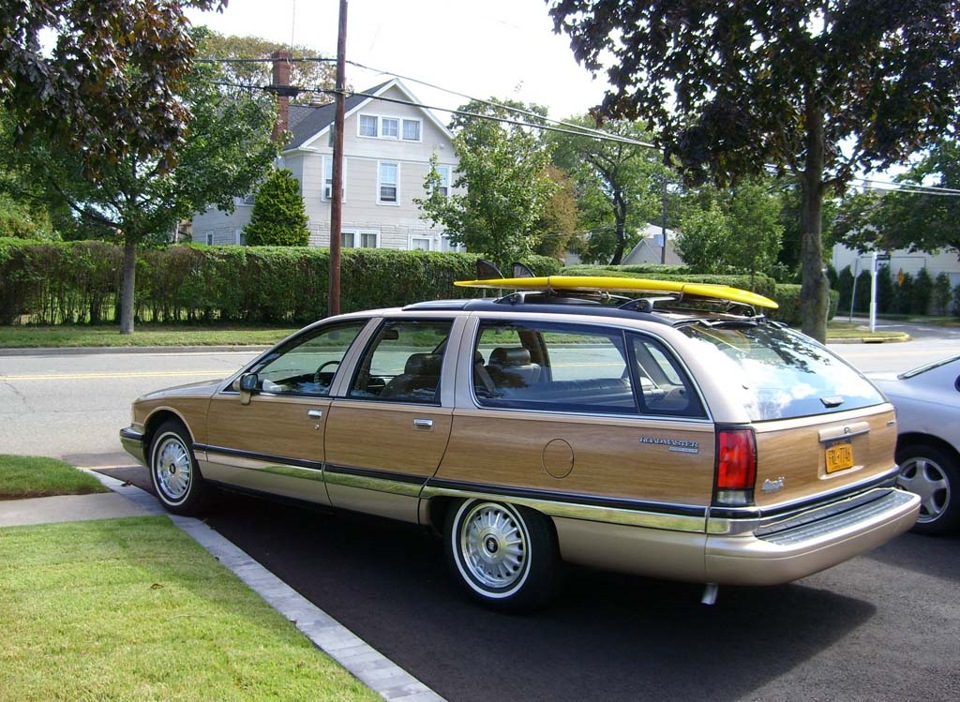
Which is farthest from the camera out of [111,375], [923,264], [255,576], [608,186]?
[608,186]

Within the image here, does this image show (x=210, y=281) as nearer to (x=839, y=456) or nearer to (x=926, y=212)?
(x=839, y=456)

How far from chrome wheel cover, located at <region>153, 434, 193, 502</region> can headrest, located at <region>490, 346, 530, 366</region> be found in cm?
263

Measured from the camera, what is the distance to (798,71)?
345 inches

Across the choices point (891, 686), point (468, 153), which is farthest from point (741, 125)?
point (468, 153)

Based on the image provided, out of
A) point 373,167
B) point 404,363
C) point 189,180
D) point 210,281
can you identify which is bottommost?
point 404,363

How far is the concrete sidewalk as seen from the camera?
3877 mm

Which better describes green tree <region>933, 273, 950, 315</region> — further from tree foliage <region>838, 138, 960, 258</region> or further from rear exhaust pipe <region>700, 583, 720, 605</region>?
rear exhaust pipe <region>700, 583, 720, 605</region>

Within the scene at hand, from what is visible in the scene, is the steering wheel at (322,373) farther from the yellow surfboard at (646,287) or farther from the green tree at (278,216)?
the green tree at (278,216)

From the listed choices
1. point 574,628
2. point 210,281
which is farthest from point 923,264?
point 574,628

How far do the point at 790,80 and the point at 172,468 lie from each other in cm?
677

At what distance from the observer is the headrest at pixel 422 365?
536 centimetres

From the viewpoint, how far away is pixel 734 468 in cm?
412

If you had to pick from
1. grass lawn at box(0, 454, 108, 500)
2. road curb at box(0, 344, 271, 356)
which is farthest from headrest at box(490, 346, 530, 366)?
road curb at box(0, 344, 271, 356)

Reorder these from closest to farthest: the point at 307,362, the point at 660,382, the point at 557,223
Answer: the point at 660,382 → the point at 307,362 → the point at 557,223
